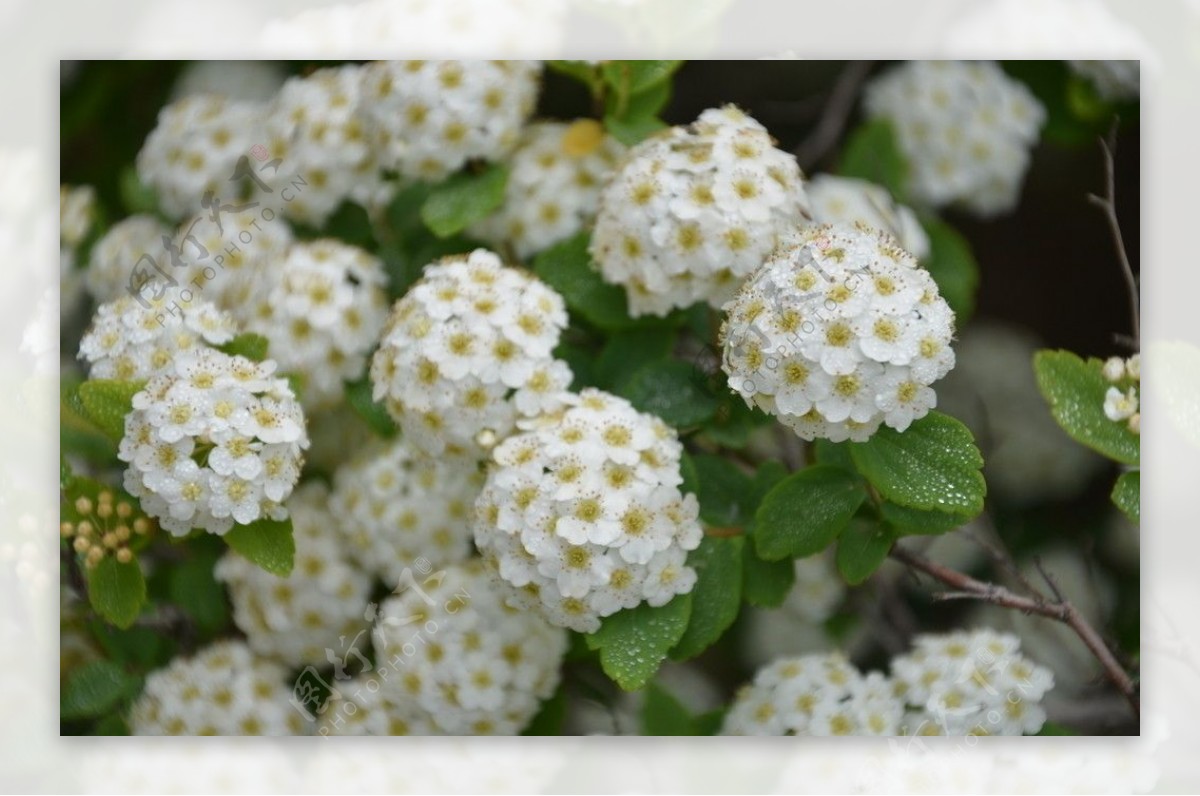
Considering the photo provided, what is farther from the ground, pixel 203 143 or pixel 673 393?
pixel 203 143

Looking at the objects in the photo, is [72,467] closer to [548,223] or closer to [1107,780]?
[548,223]

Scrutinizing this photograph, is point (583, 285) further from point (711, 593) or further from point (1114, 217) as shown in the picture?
point (1114, 217)

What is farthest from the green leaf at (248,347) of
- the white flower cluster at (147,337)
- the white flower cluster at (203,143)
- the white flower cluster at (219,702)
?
the white flower cluster at (219,702)

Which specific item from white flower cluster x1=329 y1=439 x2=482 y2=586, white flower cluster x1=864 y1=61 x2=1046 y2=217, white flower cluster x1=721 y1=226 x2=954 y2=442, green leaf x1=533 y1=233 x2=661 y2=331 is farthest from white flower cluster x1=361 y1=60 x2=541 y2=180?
white flower cluster x1=864 y1=61 x2=1046 y2=217

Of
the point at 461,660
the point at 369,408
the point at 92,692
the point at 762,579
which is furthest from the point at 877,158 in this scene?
the point at 92,692

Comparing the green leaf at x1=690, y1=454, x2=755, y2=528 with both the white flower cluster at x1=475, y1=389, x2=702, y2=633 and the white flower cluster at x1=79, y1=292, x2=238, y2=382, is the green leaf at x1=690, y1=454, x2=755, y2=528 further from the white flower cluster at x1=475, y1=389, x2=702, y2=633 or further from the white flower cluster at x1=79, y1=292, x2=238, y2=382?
the white flower cluster at x1=79, y1=292, x2=238, y2=382

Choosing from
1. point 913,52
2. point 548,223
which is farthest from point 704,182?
point 913,52

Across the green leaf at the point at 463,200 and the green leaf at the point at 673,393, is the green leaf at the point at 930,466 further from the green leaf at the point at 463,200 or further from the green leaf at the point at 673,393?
the green leaf at the point at 463,200
